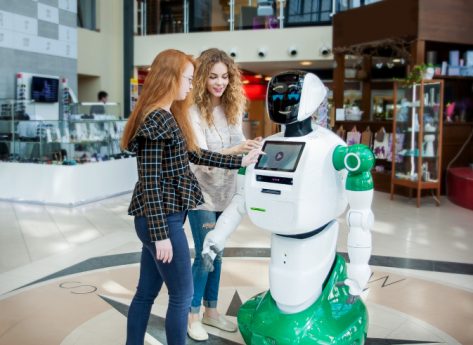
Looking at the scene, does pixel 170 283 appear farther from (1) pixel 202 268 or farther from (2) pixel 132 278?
(2) pixel 132 278

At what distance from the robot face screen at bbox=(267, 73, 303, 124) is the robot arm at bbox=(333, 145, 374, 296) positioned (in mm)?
244

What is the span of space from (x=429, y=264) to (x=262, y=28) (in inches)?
331

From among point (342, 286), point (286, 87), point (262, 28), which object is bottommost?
point (342, 286)

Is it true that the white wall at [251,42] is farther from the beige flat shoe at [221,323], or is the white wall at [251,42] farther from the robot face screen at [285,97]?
the robot face screen at [285,97]

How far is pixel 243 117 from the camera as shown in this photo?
12.2 ft

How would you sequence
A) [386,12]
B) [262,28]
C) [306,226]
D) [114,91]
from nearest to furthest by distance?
[306,226] < [386,12] < [262,28] < [114,91]

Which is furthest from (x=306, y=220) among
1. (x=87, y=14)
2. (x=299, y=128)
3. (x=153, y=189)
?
(x=87, y=14)

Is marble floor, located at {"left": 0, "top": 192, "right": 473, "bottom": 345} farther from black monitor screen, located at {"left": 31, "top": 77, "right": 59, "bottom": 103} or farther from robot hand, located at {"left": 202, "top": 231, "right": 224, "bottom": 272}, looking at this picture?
black monitor screen, located at {"left": 31, "top": 77, "right": 59, "bottom": 103}

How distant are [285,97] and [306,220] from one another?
510mm

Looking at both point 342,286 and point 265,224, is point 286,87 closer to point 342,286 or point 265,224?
point 265,224

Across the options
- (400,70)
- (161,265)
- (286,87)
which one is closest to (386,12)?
(400,70)

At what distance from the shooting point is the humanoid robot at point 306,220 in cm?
206

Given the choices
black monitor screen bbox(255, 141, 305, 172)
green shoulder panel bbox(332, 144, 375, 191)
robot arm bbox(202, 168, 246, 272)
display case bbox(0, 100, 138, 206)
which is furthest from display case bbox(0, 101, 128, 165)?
green shoulder panel bbox(332, 144, 375, 191)

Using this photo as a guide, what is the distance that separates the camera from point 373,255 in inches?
169
